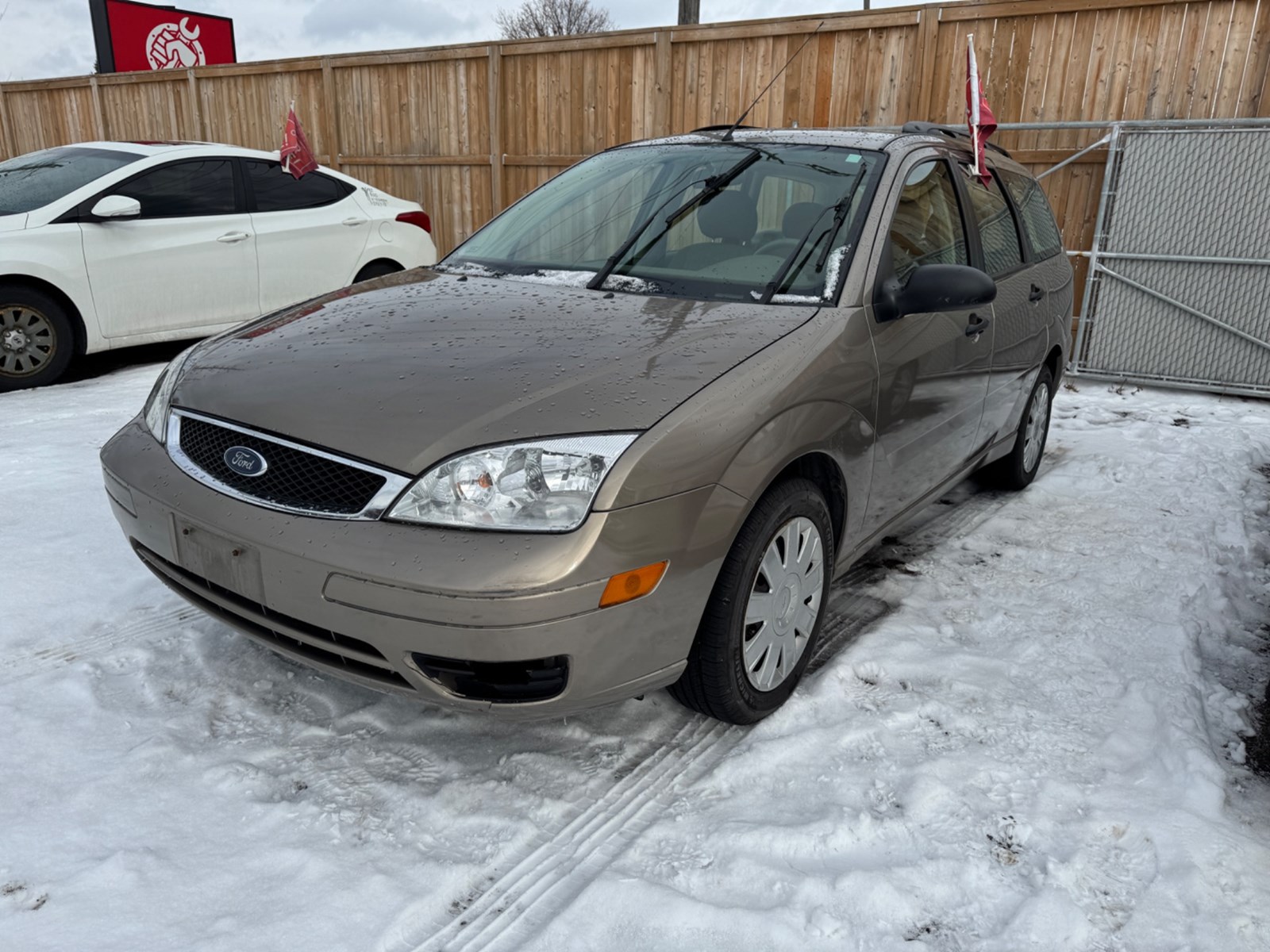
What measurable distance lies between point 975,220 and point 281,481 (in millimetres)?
2910

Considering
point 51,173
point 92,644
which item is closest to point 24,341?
point 51,173

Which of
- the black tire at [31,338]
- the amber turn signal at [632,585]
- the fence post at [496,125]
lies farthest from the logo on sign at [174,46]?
the amber turn signal at [632,585]

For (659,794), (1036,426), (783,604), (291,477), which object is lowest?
(659,794)

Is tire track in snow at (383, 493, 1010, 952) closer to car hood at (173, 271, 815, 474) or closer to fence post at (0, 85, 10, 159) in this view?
car hood at (173, 271, 815, 474)

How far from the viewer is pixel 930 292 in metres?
2.82

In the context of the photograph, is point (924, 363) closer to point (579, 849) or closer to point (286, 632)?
point (579, 849)

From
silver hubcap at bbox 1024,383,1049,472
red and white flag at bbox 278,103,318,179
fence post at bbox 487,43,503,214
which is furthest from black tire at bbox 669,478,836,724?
fence post at bbox 487,43,503,214

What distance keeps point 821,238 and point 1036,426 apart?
246 centimetres

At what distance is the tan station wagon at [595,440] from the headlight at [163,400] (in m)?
0.02

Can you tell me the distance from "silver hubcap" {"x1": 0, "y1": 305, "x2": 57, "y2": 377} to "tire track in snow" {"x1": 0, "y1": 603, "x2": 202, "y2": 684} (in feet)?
12.6

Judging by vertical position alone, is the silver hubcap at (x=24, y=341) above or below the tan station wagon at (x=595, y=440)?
below

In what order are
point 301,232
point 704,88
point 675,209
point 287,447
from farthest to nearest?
point 704,88
point 301,232
point 675,209
point 287,447

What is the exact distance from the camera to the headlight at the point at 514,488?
6.62 ft

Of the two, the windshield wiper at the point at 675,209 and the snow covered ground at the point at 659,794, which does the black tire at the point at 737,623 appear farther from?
the windshield wiper at the point at 675,209
